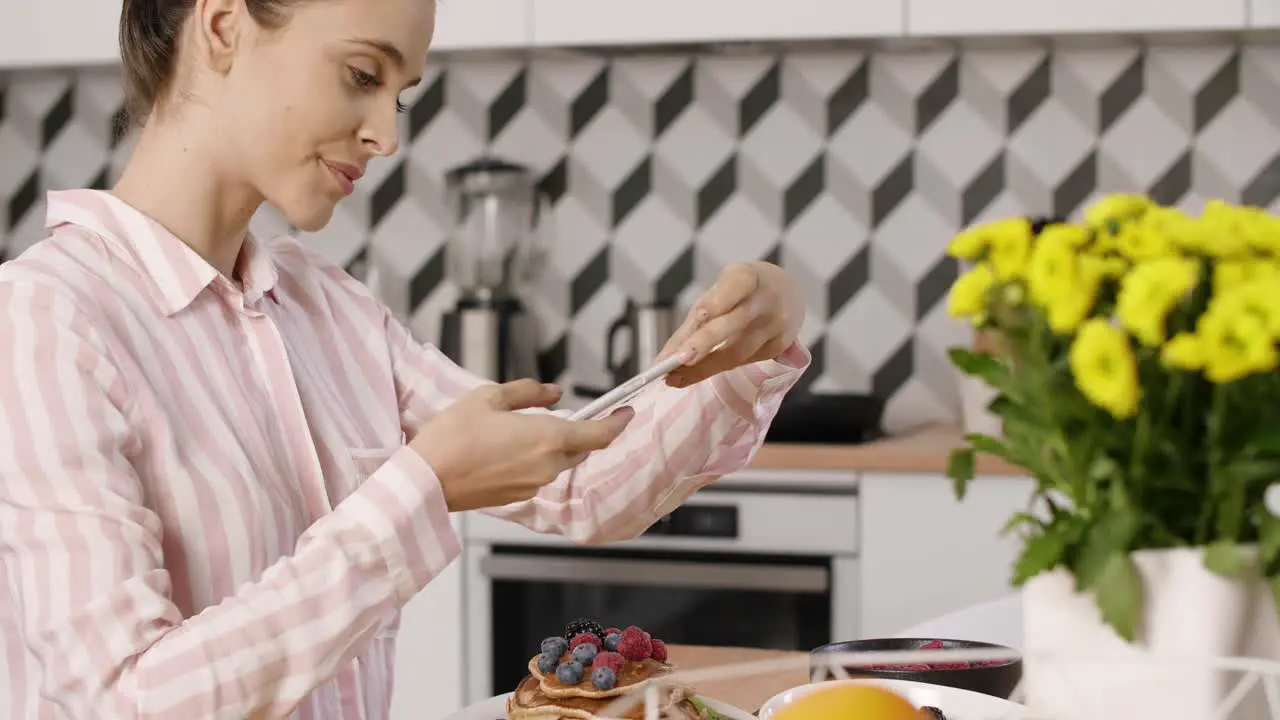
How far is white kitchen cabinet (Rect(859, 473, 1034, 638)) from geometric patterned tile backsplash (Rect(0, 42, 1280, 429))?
542 millimetres

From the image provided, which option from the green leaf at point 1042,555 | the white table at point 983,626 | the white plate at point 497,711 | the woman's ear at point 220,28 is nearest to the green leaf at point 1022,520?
the green leaf at point 1042,555

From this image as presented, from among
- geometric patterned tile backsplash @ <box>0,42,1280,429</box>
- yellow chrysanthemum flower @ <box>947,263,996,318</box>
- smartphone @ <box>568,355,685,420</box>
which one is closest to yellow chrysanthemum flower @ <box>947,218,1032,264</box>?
yellow chrysanthemum flower @ <box>947,263,996,318</box>

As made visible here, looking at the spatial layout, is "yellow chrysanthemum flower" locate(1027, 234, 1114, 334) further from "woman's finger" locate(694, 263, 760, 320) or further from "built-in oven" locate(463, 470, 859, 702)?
"built-in oven" locate(463, 470, 859, 702)

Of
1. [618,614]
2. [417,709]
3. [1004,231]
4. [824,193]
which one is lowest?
[417,709]

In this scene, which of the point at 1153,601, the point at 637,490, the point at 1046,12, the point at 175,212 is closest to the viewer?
the point at 1153,601

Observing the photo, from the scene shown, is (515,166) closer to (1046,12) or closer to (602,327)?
(602,327)

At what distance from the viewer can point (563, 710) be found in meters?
1.08

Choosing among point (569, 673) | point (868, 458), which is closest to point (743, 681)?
point (569, 673)

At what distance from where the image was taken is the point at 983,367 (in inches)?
24.3

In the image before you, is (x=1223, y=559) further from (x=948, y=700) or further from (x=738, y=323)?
(x=738, y=323)

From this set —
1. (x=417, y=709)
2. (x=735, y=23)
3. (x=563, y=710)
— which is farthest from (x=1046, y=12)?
(x=563, y=710)

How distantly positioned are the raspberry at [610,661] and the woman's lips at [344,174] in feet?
1.53

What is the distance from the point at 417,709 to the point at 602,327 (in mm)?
989

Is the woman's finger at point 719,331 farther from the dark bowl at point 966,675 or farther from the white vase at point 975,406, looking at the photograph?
the white vase at point 975,406
